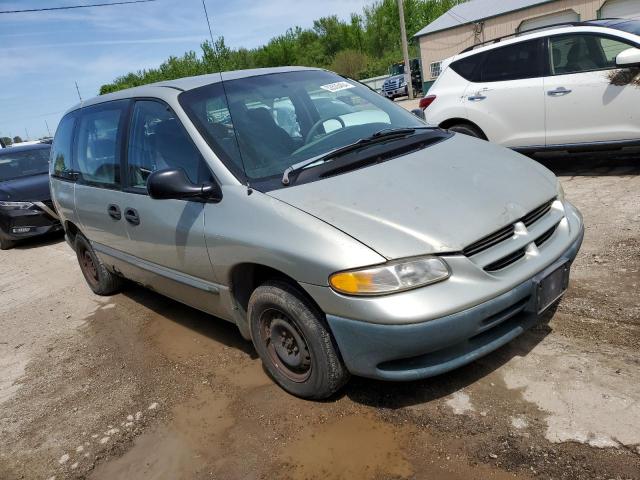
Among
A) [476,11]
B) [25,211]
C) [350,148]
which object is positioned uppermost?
[476,11]

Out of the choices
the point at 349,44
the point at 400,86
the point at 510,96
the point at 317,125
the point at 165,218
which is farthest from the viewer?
the point at 349,44

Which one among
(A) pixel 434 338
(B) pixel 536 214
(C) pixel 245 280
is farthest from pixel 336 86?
(A) pixel 434 338

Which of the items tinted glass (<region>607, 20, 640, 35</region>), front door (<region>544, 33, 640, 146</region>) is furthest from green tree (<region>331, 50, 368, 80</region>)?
front door (<region>544, 33, 640, 146</region>)

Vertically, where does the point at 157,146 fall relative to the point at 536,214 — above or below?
above

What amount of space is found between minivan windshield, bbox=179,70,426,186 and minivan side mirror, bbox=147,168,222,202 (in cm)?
18

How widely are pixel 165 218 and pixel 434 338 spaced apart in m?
1.95

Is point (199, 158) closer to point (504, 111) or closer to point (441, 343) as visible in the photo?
point (441, 343)

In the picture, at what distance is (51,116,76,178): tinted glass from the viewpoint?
16.5 ft

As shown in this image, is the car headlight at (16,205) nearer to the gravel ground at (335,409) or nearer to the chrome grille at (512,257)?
the gravel ground at (335,409)

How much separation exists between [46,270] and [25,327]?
7.36ft

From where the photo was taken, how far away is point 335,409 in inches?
112

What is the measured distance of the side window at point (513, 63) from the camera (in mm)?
6375

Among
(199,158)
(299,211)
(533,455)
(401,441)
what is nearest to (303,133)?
(199,158)

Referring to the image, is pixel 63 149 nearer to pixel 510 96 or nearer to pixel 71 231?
pixel 71 231
